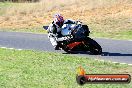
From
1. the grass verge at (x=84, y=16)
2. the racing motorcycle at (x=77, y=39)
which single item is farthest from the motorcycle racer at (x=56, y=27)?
the grass verge at (x=84, y=16)

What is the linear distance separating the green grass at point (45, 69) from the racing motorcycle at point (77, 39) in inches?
30.1

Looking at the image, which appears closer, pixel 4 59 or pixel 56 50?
pixel 4 59

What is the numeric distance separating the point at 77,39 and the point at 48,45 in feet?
10.4

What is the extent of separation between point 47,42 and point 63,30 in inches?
147

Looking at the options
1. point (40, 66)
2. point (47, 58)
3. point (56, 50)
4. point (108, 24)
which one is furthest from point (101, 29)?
point (40, 66)

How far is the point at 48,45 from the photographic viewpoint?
20375 millimetres

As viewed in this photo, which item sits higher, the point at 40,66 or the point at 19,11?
the point at 40,66

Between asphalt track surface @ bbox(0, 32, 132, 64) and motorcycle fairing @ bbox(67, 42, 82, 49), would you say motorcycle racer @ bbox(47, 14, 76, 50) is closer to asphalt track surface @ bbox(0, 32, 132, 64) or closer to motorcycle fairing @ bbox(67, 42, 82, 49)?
motorcycle fairing @ bbox(67, 42, 82, 49)

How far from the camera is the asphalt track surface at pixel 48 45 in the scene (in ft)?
55.0

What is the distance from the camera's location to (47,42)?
21.5 m

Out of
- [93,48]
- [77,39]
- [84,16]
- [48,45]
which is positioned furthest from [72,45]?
[84,16]

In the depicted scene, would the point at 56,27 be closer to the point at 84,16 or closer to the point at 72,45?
the point at 72,45

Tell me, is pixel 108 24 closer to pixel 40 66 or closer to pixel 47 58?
pixel 47 58

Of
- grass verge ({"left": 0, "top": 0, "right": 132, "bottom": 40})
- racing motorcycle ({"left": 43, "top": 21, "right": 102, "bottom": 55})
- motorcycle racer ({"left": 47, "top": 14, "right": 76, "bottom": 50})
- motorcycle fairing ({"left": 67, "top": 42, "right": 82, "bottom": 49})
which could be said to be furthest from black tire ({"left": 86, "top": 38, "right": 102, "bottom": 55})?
grass verge ({"left": 0, "top": 0, "right": 132, "bottom": 40})
